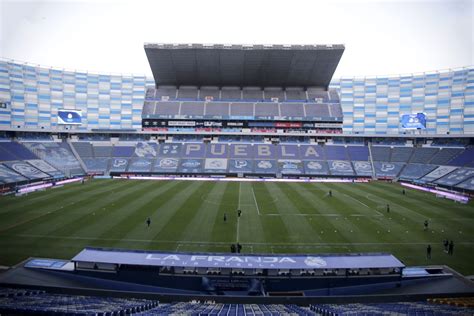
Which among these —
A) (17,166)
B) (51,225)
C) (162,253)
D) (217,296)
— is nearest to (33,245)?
(51,225)

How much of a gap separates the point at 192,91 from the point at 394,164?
46641mm

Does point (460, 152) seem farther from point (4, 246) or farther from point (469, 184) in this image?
point (4, 246)

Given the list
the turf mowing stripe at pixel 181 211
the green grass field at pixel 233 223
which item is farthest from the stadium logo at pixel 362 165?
the turf mowing stripe at pixel 181 211

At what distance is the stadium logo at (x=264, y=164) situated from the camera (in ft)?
197

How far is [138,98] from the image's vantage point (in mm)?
86812

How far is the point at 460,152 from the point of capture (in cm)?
5638

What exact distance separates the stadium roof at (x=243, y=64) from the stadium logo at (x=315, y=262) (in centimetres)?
5040

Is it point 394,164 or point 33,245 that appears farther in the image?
point 394,164

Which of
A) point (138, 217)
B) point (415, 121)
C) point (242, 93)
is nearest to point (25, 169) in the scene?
point (138, 217)

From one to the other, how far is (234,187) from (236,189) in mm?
1901

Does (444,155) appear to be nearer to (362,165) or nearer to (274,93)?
(362,165)

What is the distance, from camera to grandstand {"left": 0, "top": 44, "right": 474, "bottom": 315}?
1520 centimetres

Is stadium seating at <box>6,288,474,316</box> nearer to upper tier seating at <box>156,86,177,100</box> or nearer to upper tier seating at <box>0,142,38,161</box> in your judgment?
upper tier seating at <box>0,142,38,161</box>

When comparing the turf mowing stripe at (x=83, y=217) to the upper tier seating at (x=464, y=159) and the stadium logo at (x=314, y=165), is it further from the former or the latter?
the upper tier seating at (x=464, y=159)
